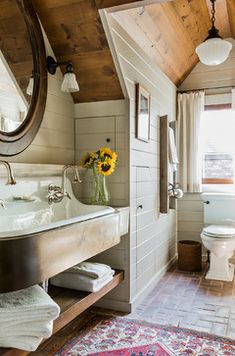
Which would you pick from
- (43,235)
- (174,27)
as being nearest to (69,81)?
(43,235)

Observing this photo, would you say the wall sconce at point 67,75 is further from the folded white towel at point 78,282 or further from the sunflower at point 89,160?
the folded white towel at point 78,282

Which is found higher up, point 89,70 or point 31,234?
point 89,70

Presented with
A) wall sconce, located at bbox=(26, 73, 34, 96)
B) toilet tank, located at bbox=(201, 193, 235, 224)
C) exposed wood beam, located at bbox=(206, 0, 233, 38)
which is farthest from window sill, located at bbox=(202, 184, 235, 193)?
wall sconce, located at bbox=(26, 73, 34, 96)

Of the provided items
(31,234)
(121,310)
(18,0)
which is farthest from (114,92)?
(121,310)

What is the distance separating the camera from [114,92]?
250 cm

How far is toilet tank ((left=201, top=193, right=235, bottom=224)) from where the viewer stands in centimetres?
372

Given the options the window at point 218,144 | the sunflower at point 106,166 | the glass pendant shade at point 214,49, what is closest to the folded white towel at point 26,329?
the sunflower at point 106,166

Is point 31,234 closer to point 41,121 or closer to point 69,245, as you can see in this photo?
point 69,245

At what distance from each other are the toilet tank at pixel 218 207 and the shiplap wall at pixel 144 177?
0.50 metres

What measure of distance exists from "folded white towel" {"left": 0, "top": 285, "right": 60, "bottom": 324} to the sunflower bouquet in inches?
42.0

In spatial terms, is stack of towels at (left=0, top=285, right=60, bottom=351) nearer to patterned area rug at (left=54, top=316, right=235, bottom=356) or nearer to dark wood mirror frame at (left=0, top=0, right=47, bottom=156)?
Answer: patterned area rug at (left=54, top=316, right=235, bottom=356)

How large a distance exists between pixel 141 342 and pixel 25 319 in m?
1.01

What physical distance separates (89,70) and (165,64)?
1338mm

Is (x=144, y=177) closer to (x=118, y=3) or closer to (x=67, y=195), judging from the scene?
(x=67, y=195)
